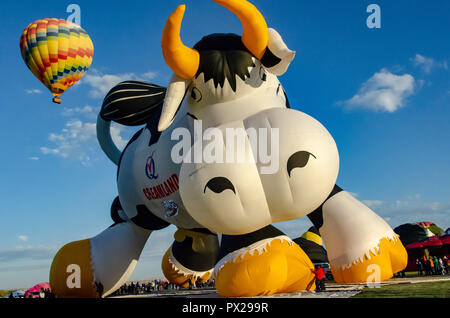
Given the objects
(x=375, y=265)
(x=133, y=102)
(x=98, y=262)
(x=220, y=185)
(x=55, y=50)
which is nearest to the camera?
(x=220, y=185)

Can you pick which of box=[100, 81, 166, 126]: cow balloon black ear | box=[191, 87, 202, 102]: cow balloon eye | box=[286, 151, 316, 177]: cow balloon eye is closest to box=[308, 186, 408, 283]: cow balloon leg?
box=[286, 151, 316, 177]: cow balloon eye

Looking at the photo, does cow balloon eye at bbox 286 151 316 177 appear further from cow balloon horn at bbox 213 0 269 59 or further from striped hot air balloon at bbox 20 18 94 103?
striped hot air balloon at bbox 20 18 94 103

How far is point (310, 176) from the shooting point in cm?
486

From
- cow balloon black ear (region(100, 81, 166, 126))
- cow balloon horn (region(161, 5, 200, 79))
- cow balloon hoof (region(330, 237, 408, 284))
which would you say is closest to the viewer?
cow balloon horn (region(161, 5, 200, 79))

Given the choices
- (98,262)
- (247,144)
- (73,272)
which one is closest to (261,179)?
Answer: (247,144)

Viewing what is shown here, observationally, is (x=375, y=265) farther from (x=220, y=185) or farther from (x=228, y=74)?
(x=228, y=74)

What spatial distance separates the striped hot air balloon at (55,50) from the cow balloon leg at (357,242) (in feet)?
29.4

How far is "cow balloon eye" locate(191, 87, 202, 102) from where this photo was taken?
5.85m

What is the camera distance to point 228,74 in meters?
5.74

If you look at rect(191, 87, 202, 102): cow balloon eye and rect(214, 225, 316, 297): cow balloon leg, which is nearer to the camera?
rect(214, 225, 316, 297): cow balloon leg

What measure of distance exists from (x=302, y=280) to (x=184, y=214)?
2080mm

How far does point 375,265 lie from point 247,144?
102 inches

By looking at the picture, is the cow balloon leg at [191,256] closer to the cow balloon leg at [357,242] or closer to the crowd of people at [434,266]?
the cow balloon leg at [357,242]

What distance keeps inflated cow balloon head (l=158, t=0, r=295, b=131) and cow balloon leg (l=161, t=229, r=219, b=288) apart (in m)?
3.44
